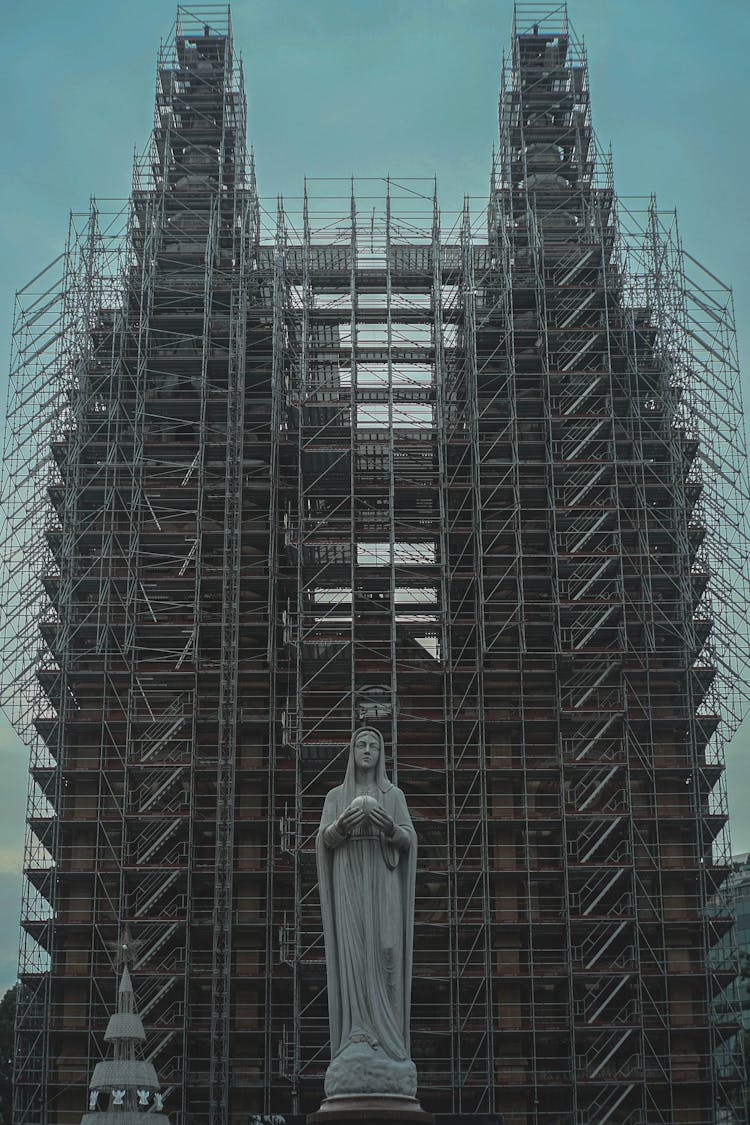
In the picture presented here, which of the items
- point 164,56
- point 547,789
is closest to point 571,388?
point 547,789

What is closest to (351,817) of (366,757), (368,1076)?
(366,757)

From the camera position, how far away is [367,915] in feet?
57.5

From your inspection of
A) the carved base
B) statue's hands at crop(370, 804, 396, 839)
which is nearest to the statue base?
the carved base

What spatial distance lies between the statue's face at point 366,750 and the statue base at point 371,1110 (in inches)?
140

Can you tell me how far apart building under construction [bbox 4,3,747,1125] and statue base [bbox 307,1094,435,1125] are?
21312mm

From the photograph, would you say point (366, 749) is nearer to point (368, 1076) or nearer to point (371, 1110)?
point (368, 1076)

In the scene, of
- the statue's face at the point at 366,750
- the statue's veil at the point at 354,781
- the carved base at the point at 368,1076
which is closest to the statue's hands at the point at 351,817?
the statue's veil at the point at 354,781

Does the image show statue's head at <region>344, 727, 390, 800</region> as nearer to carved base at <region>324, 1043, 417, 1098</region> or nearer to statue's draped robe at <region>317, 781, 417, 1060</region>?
statue's draped robe at <region>317, 781, 417, 1060</region>

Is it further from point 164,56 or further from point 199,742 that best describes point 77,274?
point 199,742

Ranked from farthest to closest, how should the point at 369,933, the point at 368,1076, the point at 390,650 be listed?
the point at 390,650 < the point at 369,933 < the point at 368,1076

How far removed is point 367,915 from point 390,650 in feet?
82.3

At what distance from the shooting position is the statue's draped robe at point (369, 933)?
56.4ft

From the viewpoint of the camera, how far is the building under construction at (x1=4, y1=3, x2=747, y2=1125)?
39375 mm

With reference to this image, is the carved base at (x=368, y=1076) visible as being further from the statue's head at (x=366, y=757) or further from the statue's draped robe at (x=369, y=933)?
the statue's head at (x=366, y=757)
